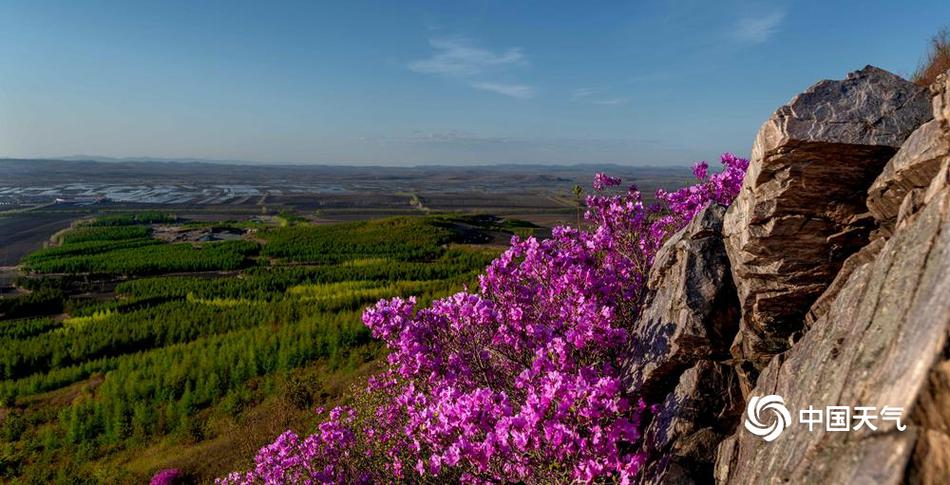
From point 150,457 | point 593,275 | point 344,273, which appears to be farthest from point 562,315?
point 344,273

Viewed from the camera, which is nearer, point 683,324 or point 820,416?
point 820,416

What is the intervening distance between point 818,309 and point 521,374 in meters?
2.89

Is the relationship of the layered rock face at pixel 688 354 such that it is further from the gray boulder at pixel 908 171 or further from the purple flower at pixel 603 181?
the purple flower at pixel 603 181

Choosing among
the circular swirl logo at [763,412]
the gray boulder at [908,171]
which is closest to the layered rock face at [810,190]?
the gray boulder at [908,171]

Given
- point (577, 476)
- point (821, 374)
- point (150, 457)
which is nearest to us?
point (821, 374)

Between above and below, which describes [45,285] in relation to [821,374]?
below

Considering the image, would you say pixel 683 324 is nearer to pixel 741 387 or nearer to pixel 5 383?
pixel 741 387

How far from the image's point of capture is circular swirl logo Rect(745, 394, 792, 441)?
418 centimetres

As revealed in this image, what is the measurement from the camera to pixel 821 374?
3.85 m

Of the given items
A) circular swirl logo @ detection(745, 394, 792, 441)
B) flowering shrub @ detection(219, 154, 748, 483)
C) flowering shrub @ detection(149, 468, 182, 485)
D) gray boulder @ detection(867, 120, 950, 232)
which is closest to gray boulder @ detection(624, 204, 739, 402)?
flowering shrub @ detection(219, 154, 748, 483)

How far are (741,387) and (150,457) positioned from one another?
14.9 m

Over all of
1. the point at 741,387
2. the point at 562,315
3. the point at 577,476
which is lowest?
the point at 577,476

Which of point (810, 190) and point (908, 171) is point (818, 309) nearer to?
point (810, 190)

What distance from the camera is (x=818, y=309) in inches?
189
